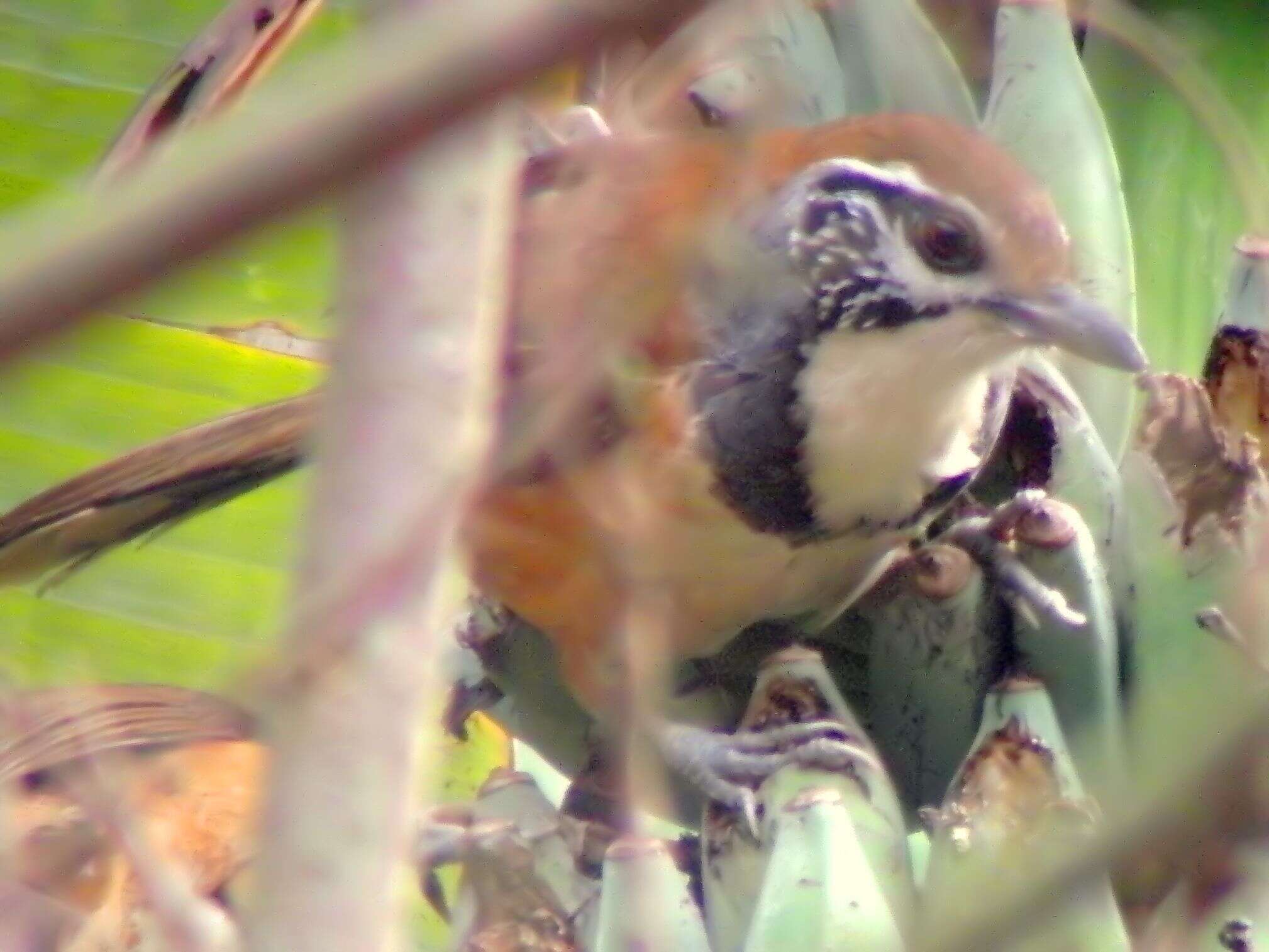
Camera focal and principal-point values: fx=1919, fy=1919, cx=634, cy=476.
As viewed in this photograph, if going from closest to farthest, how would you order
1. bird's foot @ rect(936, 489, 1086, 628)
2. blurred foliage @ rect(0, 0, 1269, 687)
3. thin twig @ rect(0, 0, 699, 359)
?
thin twig @ rect(0, 0, 699, 359) → bird's foot @ rect(936, 489, 1086, 628) → blurred foliage @ rect(0, 0, 1269, 687)

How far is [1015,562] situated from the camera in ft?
5.39

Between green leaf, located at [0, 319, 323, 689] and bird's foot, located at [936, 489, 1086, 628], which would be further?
green leaf, located at [0, 319, 323, 689]

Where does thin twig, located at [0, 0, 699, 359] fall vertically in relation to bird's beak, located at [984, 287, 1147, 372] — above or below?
above

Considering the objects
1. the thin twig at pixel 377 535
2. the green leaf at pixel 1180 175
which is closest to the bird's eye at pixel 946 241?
the green leaf at pixel 1180 175

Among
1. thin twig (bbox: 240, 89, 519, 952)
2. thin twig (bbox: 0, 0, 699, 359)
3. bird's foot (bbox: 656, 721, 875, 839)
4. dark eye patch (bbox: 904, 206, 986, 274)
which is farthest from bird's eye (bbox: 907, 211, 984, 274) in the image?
thin twig (bbox: 0, 0, 699, 359)

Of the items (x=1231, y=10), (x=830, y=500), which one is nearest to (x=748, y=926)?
(x=830, y=500)

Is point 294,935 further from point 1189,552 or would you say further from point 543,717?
point 543,717

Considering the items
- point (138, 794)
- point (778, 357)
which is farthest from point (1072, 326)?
point (138, 794)

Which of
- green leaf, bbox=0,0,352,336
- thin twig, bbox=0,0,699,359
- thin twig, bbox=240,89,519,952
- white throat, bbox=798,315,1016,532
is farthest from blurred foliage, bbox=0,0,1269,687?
thin twig, bbox=0,0,699,359

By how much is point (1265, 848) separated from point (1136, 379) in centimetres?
77

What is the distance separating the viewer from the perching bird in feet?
6.72

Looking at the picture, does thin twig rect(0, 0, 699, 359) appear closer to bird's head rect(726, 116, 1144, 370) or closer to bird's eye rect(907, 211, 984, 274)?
bird's head rect(726, 116, 1144, 370)

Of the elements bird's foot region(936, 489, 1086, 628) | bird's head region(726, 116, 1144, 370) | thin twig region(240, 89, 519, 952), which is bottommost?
bird's foot region(936, 489, 1086, 628)

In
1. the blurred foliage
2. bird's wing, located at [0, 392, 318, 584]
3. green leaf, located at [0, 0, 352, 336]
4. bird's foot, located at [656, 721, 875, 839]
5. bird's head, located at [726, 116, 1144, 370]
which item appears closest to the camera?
bird's foot, located at [656, 721, 875, 839]
